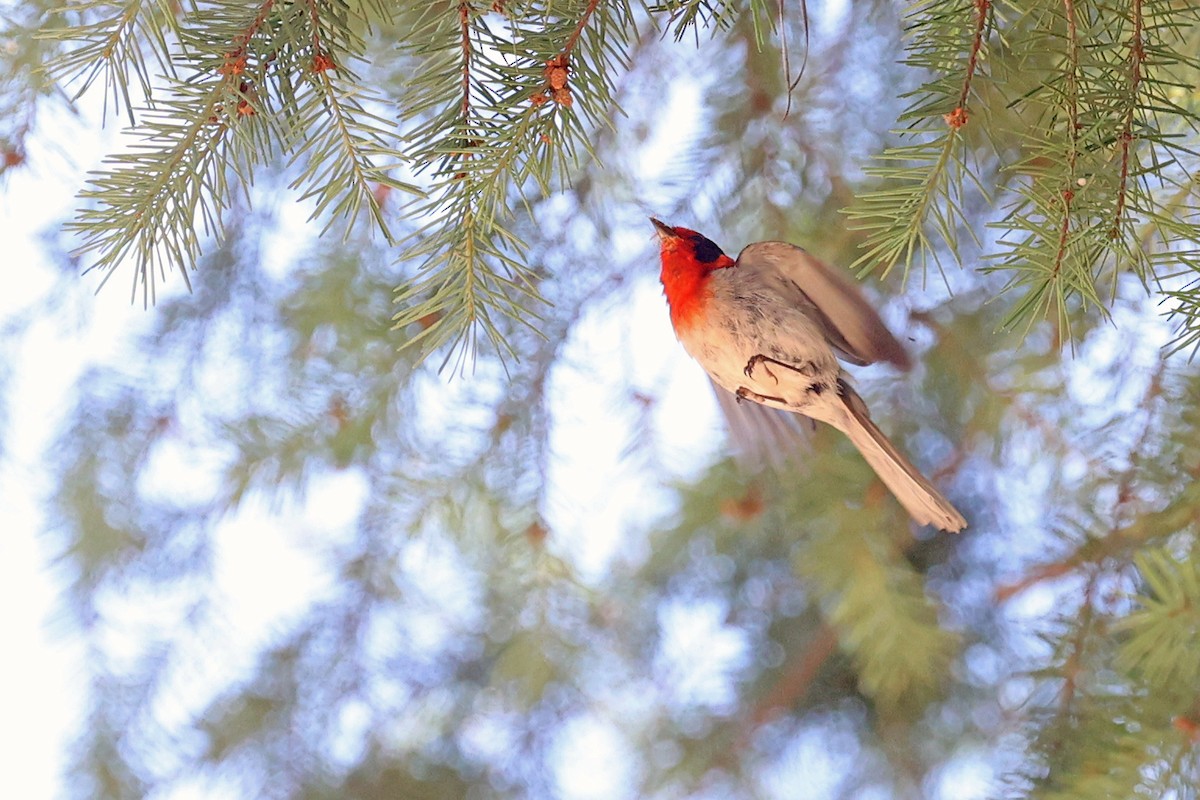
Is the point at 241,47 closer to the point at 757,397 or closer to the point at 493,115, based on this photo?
the point at 493,115

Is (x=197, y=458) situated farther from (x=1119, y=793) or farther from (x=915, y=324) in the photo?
(x=1119, y=793)

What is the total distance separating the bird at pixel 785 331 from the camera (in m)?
1.02

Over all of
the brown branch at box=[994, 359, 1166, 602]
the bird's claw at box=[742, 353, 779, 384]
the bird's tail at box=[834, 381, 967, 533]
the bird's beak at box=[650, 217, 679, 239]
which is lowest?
the brown branch at box=[994, 359, 1166, 602]

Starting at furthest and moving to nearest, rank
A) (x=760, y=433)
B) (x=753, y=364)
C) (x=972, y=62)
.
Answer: (x=760, y=433)
(x=753, y=364)
(x=972, y=62)

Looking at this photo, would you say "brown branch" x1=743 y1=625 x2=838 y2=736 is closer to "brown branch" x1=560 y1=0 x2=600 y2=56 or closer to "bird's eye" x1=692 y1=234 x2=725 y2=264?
"bird's eye" x1=692 y1=234 x2=725 y2=264

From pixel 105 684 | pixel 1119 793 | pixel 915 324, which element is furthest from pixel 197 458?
pixel 1119 793

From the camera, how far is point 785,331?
1.04 meters

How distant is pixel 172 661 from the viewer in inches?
52.0

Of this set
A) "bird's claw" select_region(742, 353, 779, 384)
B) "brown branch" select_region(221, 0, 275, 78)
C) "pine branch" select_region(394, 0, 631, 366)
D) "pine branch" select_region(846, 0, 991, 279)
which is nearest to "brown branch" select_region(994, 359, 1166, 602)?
"bird's claw" select_region(742, 353, 779, 384)

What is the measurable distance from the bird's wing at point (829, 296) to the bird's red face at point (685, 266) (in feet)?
0.14

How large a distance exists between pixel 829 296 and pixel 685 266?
0.17 m

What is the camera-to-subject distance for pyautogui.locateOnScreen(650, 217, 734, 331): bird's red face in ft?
3.43

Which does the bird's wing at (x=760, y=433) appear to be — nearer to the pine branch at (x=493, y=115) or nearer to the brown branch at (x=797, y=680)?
the brown branch at (x=797, y=680)

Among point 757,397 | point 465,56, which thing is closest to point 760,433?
point 757,397
